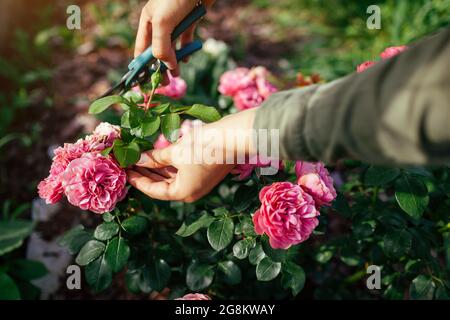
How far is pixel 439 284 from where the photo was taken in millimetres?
1407

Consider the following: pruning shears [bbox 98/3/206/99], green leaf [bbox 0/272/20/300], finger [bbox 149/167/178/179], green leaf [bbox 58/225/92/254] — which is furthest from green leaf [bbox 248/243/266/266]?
green leaf [bbox 0/272/20/300]

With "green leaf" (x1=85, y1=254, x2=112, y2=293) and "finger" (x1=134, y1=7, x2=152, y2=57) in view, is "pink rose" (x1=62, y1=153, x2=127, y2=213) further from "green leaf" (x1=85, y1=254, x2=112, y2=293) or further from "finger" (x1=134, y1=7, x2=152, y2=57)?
"finger" (x1=134, y1=7, x2=152, y2=57)

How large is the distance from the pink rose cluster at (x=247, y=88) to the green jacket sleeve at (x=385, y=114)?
2.21 ft

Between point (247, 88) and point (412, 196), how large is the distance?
2.32 feet

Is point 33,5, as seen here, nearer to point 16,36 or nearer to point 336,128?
point 16,36

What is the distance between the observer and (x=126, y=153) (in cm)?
117

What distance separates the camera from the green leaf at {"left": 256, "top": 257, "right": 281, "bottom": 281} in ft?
4.16

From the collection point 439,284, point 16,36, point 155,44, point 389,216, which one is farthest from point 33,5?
point 439,284

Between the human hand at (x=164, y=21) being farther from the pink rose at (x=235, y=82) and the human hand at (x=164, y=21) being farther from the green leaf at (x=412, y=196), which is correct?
the green leaf at (x=412, y=196)

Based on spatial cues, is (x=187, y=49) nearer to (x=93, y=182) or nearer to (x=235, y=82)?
(x=235, y=82)

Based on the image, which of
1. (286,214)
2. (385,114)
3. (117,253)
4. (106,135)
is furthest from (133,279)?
(385,114)

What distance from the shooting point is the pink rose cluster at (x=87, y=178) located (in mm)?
1143

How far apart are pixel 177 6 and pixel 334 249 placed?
1006mm
